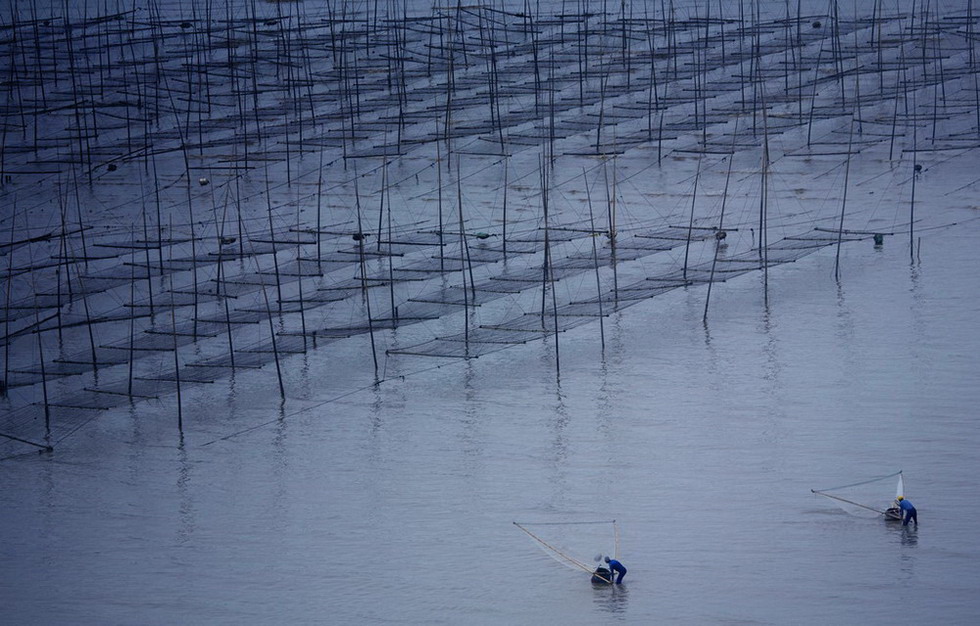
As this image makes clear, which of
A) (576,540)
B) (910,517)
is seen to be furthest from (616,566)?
(910,517)

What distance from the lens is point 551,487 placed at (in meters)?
22.4

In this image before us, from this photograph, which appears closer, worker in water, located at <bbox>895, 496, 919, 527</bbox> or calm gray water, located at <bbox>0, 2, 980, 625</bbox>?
calm gray water, located at <bbox>0, 2, 980, 625</bbox>

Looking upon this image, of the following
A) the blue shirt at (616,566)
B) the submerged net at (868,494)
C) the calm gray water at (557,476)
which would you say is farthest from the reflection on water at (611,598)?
the submerged net at (868,494)

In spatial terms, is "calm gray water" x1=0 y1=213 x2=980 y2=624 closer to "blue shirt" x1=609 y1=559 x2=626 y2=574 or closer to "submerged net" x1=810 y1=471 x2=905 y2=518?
"submerged net" x1=810 y1=471 x2=905 y2=518

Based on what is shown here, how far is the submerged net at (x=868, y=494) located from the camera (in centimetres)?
2114

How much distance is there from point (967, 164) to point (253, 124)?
2097cm

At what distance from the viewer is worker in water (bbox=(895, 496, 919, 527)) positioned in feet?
67.0

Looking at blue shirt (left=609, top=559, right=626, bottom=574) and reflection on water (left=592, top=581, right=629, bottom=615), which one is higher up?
blue shirt (left=609, top=559, right=626, bottom=574)

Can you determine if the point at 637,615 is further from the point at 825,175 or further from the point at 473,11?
the point at 473,11

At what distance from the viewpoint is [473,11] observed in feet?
184

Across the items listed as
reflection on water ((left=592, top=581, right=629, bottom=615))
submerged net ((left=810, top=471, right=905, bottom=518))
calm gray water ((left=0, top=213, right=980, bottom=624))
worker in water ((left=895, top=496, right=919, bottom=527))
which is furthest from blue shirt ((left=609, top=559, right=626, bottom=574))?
worker in water ((left=895, top=496, right=919, bottom=527))

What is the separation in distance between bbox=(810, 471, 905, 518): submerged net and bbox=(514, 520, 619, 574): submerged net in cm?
341

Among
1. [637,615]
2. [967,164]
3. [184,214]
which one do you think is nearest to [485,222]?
[184,214]

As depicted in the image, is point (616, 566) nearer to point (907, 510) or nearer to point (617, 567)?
point (617, 567)
